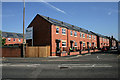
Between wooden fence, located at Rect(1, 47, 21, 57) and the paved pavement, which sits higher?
wooden fence, located at Rect(1, 47, 21, 57)

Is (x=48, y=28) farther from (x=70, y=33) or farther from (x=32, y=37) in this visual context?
(x=70, y=33)

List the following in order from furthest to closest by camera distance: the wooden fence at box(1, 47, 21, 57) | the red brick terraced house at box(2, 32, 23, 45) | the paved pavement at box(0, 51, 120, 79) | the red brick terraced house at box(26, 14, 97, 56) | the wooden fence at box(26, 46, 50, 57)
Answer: the red brick terraced house at box(2, 32, 23, 45)
the red brick terraced house at box(26, 14, 97, 56)
the wooden fence at box(1, 47, 21, 57)
the wooden fence at box(26, 46, 50, 57)
the paved pavement at box(0, 51, 120, 79)

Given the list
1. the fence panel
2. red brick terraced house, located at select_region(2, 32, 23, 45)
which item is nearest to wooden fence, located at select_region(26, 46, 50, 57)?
the fence panel

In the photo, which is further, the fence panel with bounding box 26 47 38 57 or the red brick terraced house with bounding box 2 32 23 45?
the red brick terraced house with bounding box 2 32 23 45

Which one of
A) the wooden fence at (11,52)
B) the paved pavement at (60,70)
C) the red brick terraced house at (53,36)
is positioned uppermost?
the red brick terraced house at (53,36)

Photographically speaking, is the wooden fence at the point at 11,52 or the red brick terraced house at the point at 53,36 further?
the red brick terraced house at the point at 53,36

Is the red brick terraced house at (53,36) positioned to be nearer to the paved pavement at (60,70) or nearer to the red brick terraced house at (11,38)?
the paved pavement at (60,70)

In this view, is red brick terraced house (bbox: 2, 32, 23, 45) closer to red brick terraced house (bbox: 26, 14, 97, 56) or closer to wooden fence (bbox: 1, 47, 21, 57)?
red brick terraced house (bbox: 26, 14, 97, 56)

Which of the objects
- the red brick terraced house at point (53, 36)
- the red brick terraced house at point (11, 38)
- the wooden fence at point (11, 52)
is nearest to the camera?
the wooden fence at point (11, 52)

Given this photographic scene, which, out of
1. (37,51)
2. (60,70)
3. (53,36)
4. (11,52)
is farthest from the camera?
(53,36)

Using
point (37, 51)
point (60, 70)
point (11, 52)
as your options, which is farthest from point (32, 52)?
point (60, 70)

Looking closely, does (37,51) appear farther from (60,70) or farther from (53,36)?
(60,70)

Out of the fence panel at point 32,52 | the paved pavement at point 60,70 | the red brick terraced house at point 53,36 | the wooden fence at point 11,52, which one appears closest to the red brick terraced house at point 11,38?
the red brick terraced house at point 53,36

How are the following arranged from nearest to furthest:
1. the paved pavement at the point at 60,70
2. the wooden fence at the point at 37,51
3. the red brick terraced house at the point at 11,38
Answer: the paved pavement at the point at 60,70 < the wooden fence at the point at 37,51 < the red brick terraced house at the point at 11,38
